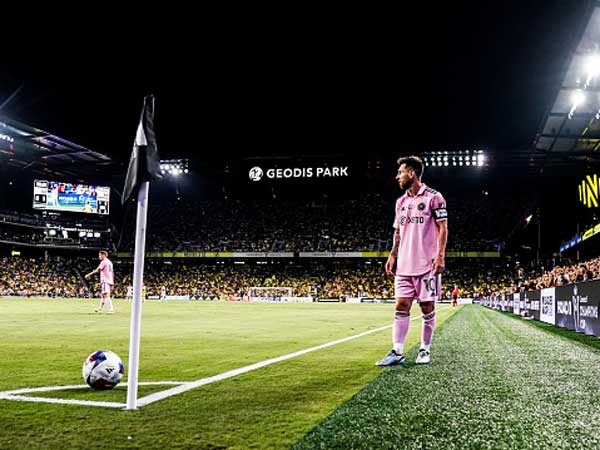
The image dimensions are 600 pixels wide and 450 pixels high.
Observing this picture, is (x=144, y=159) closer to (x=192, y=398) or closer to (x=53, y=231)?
(x=192, y=398)

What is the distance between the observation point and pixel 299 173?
47.1 meters

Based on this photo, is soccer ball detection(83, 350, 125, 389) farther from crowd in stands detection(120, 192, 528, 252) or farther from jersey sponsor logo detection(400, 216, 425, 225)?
crowd in stands detection(120, 192, 528, 252)

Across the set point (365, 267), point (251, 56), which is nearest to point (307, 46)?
point (251, 56)

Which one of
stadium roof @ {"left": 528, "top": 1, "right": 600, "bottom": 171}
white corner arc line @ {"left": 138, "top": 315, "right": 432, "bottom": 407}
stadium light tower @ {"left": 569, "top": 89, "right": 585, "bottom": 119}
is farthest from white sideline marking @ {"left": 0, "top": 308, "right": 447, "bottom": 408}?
stadium light tower @ {"left": 569, "top": 89, "right": 585, "bottom": 119}

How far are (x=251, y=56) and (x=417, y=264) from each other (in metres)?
19.7

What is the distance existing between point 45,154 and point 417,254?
165ft

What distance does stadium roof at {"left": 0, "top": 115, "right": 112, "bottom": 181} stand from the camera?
1724 inches

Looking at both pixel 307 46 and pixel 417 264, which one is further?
pixel 307 46

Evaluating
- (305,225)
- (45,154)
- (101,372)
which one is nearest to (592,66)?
(101,372)

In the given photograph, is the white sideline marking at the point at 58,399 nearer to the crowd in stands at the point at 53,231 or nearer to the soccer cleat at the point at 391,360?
the soccer cleat at the point at 391,360

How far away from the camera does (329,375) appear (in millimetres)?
4961

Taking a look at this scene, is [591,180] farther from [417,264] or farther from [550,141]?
[417,264]

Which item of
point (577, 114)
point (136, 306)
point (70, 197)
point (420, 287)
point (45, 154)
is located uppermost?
point (45, 154)

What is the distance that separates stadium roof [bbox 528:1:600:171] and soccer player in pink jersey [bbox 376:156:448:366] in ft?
51.0
